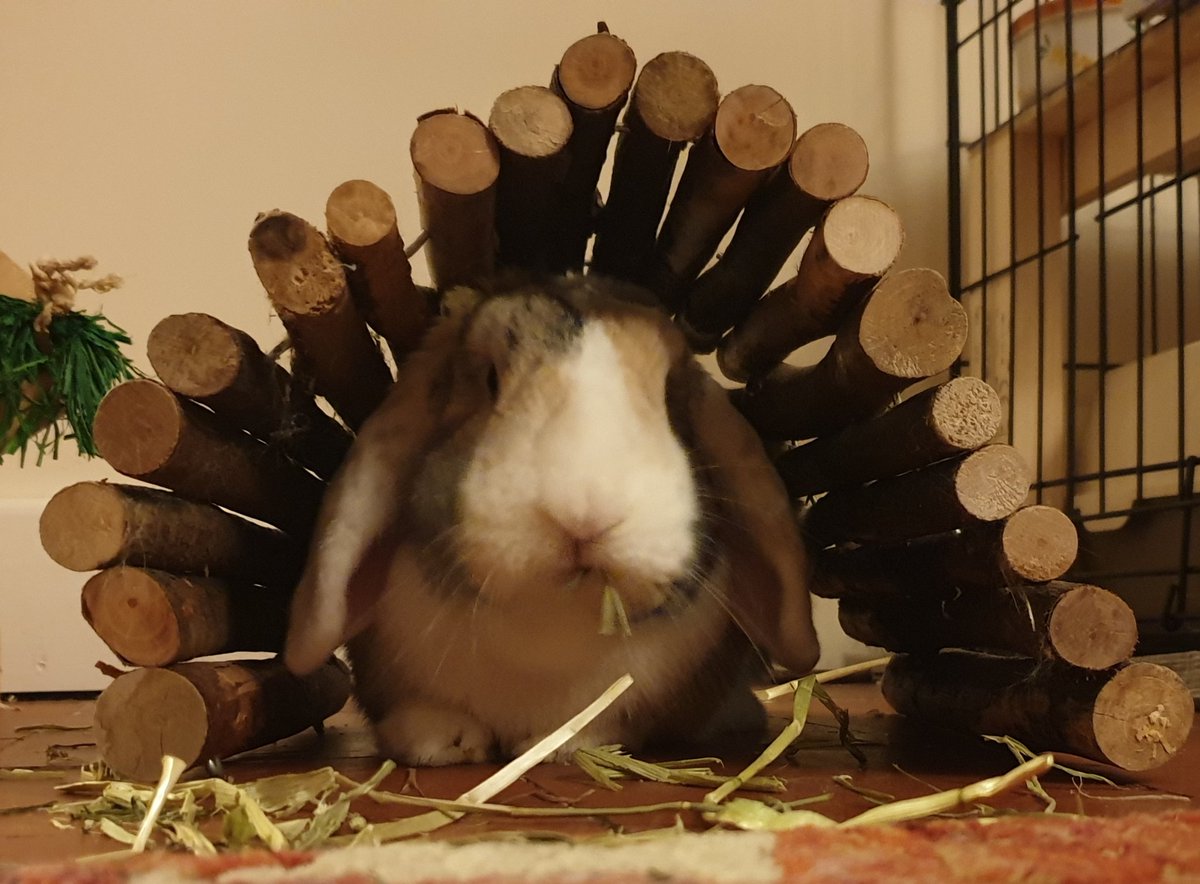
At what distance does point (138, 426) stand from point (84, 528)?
12 centimetres

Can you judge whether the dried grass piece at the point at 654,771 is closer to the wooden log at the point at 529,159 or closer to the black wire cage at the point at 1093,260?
the wooden log at the point at 529,159

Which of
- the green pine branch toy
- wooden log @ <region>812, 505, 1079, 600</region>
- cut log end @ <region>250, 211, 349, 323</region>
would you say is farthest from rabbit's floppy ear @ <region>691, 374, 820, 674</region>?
the green pine branch toy

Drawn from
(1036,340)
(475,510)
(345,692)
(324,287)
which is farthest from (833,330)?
(1036,340)

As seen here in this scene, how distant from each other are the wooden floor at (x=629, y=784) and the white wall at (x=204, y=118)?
3.44ft

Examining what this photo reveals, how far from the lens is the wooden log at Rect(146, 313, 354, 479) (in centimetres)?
114

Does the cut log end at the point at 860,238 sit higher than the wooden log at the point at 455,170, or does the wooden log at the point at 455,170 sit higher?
the wooden log at the point at 455,170

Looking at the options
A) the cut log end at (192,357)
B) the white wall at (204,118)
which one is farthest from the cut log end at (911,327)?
the white wall at (204,118)

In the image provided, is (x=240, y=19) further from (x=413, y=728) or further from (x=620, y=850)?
(x=620, y=850)

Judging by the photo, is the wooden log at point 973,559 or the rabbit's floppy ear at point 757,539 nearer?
the wooden log at point 973,559

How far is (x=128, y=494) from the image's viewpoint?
112cm

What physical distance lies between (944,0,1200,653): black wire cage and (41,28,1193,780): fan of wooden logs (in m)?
0.85

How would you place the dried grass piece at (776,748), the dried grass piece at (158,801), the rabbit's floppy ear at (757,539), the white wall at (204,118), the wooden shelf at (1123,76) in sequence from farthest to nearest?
the white wall at (204,118)
the wooden shelf at (1123,76)
the rabbit's floppy ear at (757,539)
the dried grass piece at (776,748)
the dried grass piece at (158,801)

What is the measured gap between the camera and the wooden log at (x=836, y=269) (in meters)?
1.18

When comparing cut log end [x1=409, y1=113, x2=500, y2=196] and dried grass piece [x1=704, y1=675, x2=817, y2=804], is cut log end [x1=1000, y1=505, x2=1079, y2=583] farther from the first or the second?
cut log end [x1=409, y1=113, x2=500, y2=196]
